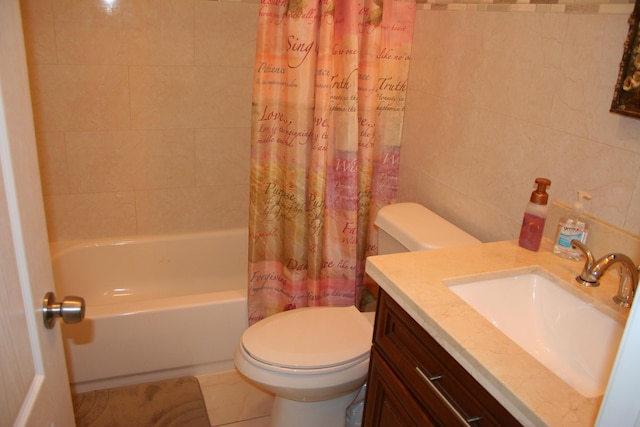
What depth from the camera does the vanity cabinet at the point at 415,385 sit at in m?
1.01

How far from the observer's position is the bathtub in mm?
2055

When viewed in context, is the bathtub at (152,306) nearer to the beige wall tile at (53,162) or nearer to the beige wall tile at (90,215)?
the beige wall tile at (90,215)

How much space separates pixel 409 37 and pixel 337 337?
121 centimetres

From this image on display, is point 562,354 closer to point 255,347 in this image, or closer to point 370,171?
point 255,347

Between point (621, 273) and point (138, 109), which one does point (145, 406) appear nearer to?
point (138, 109)

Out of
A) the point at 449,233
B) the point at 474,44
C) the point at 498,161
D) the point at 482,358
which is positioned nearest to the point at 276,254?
the point at 449,233

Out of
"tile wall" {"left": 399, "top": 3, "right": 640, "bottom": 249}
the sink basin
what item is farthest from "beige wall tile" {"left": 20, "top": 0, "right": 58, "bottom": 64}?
the sink basin

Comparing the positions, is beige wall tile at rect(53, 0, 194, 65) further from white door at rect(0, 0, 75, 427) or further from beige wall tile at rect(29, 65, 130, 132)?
white door at rect(0, 0, 75, 427)

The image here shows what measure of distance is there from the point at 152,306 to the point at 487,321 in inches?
56.7

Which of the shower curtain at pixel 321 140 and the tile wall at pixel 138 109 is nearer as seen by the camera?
the shower curtain at pixel 321 140

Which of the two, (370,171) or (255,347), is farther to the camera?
(370,171)

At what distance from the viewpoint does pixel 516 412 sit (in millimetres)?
885

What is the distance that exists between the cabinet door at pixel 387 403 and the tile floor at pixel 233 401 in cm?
74

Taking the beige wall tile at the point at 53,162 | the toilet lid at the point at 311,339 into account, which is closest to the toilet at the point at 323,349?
the toilet lid at the point at 311,339
